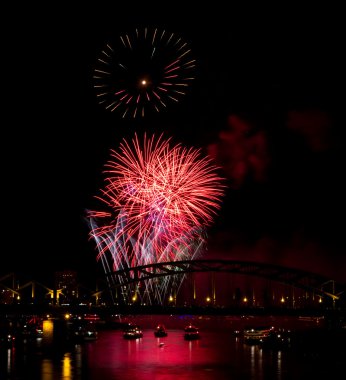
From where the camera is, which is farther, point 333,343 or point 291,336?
point 291,336

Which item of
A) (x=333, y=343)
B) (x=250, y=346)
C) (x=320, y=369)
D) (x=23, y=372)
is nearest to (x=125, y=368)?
(x=23, y=372)

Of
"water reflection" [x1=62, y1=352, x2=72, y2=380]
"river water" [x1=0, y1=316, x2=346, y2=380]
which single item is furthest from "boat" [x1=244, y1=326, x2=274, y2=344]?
"water reflection" [x1=62, y1=352, x2=72, y2=380]

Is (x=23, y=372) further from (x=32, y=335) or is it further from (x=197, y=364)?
(x=32, y=335)

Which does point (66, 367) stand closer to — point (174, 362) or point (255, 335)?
point (174, 362)

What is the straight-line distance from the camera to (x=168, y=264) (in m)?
94.8

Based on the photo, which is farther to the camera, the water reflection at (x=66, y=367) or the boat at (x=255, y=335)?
the boat at (x=255, y=335)

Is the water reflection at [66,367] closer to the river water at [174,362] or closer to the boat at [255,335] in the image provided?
the river water at [174,362]

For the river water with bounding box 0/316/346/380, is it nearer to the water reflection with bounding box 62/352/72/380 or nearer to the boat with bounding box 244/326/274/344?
the water reflection with bounding box 62/352/72/380

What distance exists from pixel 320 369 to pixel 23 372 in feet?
82.4

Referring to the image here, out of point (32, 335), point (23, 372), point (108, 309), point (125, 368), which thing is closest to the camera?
point (23, 372)

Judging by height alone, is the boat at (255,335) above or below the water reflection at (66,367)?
above

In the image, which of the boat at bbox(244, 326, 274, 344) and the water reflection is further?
the boat at bbox(244, 326, 274, 344)

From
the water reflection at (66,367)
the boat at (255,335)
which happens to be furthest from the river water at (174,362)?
the boat at (255,335)

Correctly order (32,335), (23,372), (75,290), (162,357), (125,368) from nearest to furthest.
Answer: (23,372) < (125,368) < (162,357) < (75,290) < (32,335)
